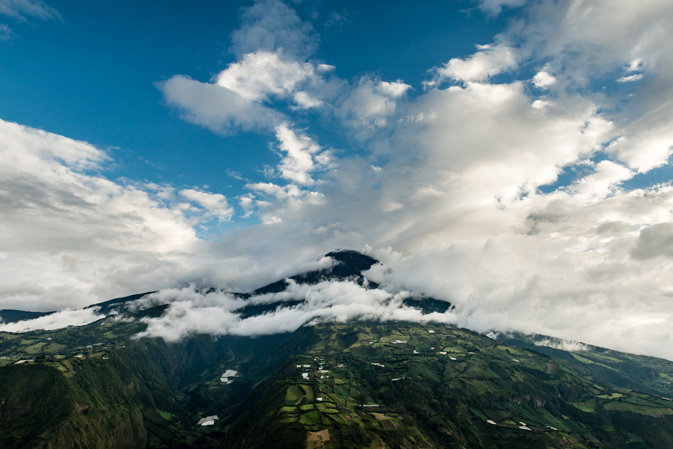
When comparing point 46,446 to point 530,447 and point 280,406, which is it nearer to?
point 280,406

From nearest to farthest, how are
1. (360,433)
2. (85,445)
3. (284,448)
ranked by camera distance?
(284,448) → (360,433) → (85,445)

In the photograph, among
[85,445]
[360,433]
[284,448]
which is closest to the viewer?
[284,448]

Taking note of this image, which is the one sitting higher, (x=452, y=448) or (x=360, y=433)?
(x=360, y=433)

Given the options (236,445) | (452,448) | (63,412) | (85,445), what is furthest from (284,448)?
(63,412)

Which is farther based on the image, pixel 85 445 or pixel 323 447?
pixel 85 445

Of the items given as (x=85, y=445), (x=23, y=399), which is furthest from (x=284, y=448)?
(x=23, y=399)

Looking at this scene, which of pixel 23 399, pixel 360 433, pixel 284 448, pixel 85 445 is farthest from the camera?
pixel 23 399

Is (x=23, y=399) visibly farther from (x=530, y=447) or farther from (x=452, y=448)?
(x=530, y=447)

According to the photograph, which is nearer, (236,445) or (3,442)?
(3,442)

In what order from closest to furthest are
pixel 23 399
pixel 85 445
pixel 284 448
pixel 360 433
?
pixel 284 448 < pixel 360 433 < pixel 85 445 < pixel 23 399
